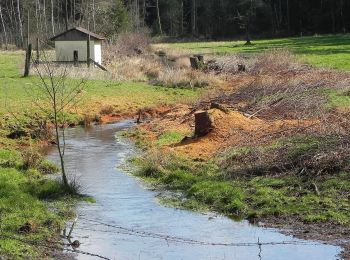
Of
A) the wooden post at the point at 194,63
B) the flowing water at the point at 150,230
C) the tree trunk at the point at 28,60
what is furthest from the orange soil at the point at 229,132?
the wooden post at the point at 194,63

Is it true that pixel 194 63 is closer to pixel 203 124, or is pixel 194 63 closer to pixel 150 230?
pixel 203 124

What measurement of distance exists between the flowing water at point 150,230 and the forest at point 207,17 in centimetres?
6624

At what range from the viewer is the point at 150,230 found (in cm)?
1319

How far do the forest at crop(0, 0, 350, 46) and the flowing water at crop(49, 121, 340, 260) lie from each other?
6624 centimetres

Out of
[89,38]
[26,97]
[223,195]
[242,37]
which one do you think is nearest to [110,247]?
[223,195]

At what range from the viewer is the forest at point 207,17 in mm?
87688

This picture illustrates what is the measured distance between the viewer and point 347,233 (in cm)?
1251

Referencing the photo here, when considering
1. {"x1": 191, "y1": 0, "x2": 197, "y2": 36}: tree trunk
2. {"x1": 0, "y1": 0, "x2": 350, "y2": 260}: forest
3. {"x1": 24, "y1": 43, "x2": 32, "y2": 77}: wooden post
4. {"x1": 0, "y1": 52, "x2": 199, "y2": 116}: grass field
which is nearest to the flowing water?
{"x1": 0, "y1": 0, "x2": 350, "y2": 260}: forest

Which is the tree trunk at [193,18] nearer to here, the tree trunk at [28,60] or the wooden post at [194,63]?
the wooden post at [194,63]

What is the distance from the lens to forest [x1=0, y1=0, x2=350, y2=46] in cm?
8769

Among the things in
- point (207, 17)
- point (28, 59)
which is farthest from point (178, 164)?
point (207, 17)

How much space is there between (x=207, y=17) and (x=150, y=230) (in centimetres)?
9199

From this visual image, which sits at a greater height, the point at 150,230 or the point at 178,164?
the point at 178,164

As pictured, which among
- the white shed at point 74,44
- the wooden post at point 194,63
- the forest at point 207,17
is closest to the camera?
the wooden post at point 194,63
